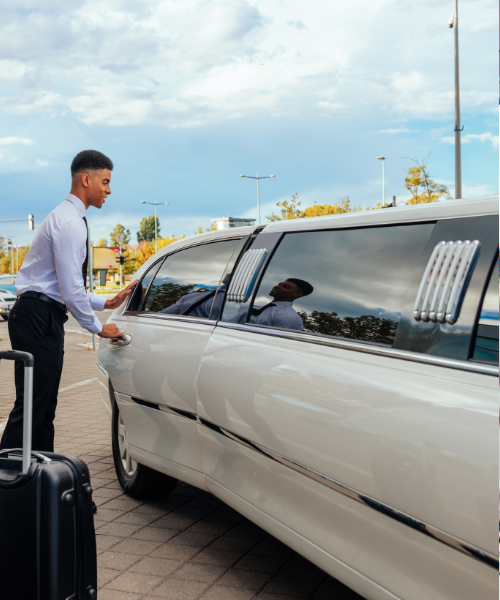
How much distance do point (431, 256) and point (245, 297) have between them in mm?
1125

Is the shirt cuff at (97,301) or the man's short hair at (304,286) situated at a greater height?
the man's short hair at (304,286)

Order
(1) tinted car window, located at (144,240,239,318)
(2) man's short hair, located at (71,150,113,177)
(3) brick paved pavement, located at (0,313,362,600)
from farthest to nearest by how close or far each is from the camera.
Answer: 1. (2) man's short hair, located at (71,150,113,177)
2. (1) tinted car window, located at (144,240,239,318)
3. (3) brick paved pavement, located at (0,313,362,600)

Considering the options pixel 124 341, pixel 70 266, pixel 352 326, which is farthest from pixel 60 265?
pixel 352 326

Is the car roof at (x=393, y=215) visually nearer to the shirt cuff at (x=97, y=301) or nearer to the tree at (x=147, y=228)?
the shirt cuff at (x=97, y=301)

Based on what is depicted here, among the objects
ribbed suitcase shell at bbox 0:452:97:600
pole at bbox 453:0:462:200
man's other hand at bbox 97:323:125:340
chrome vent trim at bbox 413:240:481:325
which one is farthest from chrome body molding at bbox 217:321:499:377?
pole at bbox 453:0:462:200

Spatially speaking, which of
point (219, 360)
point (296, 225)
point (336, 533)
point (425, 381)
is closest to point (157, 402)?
point (219, 360)

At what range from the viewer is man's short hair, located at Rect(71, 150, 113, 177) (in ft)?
12.1

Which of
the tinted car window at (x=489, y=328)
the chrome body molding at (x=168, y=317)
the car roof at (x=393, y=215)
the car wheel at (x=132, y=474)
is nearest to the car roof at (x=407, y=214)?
the car roof at (x=393, y=215)

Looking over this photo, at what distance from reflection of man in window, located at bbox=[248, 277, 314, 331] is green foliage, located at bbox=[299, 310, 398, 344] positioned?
0.07 metres

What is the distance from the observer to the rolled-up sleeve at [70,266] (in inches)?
135

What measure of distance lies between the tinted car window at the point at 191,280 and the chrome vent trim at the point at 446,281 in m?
1.35

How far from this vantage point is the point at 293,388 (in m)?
2.17

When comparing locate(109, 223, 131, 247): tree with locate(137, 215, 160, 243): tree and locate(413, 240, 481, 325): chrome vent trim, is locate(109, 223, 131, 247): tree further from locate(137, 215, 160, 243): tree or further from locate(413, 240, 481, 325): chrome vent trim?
locate(413, 240, 481, 325): chrome vent trim

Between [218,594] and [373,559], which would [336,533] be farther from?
[218,594]
